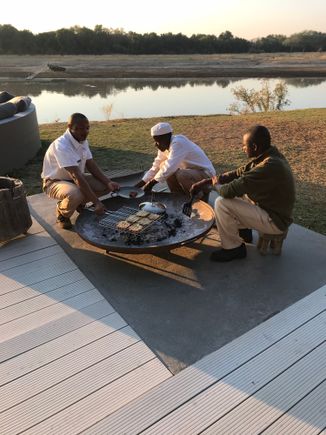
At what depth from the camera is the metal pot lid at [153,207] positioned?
3.37m

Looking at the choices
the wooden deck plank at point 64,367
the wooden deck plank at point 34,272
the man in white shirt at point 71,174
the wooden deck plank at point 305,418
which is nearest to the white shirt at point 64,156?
the man in white shirt at point 71,174

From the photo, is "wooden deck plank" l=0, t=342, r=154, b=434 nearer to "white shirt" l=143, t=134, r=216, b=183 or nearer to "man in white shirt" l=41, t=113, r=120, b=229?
"man in white shirt" l=41, t=113, r=120, b=229

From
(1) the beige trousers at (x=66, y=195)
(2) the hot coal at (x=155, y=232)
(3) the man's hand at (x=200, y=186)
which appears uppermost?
(3) the man's hand at (x=200, y=186)

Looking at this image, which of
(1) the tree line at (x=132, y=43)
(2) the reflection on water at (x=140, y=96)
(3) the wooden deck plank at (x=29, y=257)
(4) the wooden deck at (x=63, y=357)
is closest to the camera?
(4) the wooden deck at (x=63, y=357)

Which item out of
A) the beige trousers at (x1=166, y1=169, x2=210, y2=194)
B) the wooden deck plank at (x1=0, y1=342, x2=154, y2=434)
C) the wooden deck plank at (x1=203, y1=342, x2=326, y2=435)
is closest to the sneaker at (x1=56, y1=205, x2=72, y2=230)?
the beige trousers at (x1=166, y1=169, x2=210, y2=194)

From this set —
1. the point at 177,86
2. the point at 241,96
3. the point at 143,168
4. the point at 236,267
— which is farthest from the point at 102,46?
the point at 236,267

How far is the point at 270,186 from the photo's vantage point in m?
2.72

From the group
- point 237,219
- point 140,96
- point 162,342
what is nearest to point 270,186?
point 237,219

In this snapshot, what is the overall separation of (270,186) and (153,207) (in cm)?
111

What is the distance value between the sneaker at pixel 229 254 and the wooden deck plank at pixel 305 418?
1290mm

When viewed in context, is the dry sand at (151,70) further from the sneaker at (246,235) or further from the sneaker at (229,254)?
the sneaker at (229,254)

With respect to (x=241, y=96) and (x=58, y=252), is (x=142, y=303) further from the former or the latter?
(x=241, y=96)

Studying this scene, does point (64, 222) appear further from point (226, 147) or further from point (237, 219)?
point (226, 147)

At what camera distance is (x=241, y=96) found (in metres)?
15.7
